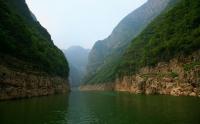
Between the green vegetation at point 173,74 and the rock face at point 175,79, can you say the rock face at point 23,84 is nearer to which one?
the rock face at point 175,79

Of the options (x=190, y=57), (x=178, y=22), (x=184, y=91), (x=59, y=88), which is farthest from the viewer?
(x=59, y=88)

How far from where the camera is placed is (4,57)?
91625 mm

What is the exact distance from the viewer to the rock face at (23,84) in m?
84.6

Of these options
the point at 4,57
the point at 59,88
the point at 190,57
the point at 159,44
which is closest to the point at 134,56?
the point at 159,44

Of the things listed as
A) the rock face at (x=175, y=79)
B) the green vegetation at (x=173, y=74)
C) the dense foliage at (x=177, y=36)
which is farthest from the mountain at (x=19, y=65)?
the dense foliage at (x=177, y=36)

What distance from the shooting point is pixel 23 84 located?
322 feet

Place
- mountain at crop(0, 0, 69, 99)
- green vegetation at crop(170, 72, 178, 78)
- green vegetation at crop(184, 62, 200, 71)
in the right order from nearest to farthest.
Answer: mountain at crop(0, 0, 69, 99), green vegetation at crop(184, 62, 200, 71), green vegetation at crop(170, 72, 178, 78)

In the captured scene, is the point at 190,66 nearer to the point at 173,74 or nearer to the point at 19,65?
the point at 173,74

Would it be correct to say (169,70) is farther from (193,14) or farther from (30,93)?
(30,93)

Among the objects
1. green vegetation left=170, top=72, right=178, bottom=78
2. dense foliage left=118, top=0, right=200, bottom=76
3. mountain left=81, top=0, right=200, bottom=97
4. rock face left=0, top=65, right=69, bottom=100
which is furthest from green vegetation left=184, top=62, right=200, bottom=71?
rock face left=0, top=65, right=69, bottom=100

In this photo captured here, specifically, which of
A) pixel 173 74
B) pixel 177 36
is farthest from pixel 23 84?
pixel 177 36

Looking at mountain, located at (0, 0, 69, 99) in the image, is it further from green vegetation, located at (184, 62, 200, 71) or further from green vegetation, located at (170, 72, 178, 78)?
green vegetation, located at (184, 62, 200, 71)

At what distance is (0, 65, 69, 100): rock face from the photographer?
84.6m

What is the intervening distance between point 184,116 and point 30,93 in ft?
218
